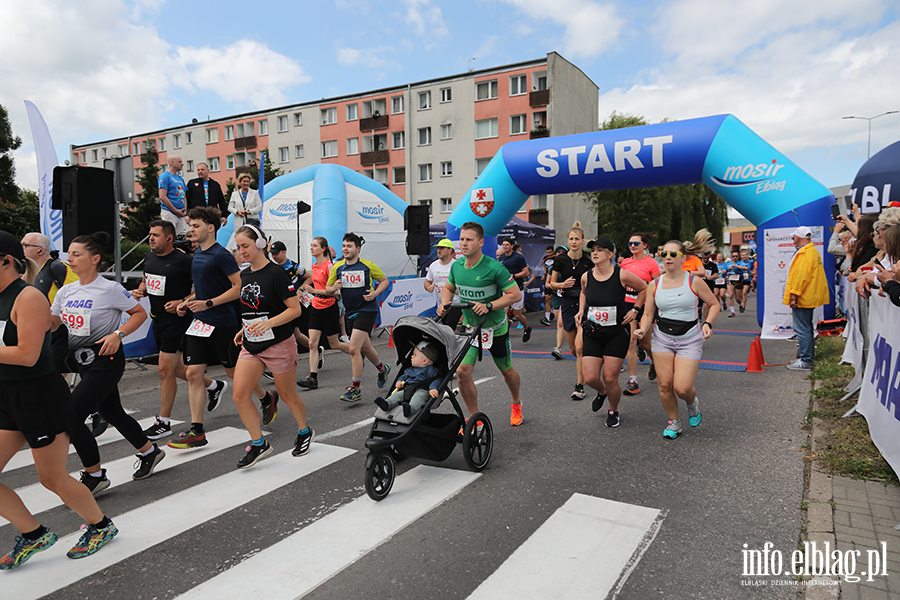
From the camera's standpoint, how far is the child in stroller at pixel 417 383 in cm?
431

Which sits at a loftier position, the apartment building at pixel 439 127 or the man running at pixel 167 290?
the apartment building at pixel 439 127

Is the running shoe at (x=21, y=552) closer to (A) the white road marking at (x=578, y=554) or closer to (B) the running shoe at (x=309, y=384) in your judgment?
(A) the white road marking at (x=578, y=554)

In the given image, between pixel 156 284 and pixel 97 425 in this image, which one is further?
pixel 97 425

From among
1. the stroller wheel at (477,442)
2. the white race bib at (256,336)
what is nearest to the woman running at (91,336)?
the white race bib at (256,336)

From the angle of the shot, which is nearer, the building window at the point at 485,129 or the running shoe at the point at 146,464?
the running shoe at the point at 146,464

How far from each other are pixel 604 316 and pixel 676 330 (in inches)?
29.3

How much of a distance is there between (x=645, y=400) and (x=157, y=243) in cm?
587

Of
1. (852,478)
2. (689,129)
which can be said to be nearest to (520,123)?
(689,129)

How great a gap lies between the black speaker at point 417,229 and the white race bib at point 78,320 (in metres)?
9.83

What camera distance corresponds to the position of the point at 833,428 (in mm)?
5430

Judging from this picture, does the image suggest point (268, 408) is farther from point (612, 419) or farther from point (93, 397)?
point (612, 419)

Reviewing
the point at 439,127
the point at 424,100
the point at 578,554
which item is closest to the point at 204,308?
the point at 578,554

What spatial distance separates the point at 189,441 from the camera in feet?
17.8

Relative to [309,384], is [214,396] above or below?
above
